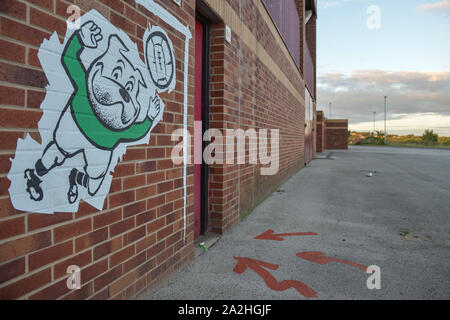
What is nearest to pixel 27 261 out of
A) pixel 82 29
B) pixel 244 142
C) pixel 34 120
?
pixel 34 120

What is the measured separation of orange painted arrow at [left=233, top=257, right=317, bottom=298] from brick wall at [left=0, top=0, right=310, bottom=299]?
577 mm

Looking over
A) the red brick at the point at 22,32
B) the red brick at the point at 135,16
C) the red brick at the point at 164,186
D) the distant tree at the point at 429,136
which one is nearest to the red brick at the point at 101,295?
the red brick at the point at 164,186

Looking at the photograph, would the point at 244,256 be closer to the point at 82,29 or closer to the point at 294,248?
the point at 294,248

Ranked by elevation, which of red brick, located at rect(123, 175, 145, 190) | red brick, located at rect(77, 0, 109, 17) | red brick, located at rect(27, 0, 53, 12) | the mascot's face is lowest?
red brick, located at rect(123, 175, 145, 190)

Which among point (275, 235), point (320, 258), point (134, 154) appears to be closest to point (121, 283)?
point (134, 154)

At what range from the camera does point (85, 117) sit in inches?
67.9

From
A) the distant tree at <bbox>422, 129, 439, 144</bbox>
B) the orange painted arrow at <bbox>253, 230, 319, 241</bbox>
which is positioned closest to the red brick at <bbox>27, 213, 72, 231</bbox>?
the orange painted arrow at <bbox>253, 230, 319, 241</bbox>

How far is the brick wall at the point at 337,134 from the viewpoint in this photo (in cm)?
4262

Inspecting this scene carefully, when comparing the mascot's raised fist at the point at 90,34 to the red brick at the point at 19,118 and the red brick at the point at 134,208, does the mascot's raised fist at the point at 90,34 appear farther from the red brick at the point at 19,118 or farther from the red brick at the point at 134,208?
the red brick at the point at 134,208

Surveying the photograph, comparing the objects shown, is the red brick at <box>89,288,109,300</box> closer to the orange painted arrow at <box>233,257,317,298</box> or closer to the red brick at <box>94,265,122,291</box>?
the red brick at <box>94,265,122,291</box>

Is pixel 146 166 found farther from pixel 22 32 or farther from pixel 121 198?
pixel 22 32

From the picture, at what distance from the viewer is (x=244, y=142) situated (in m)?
4.86

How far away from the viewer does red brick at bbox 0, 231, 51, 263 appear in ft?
4.21
